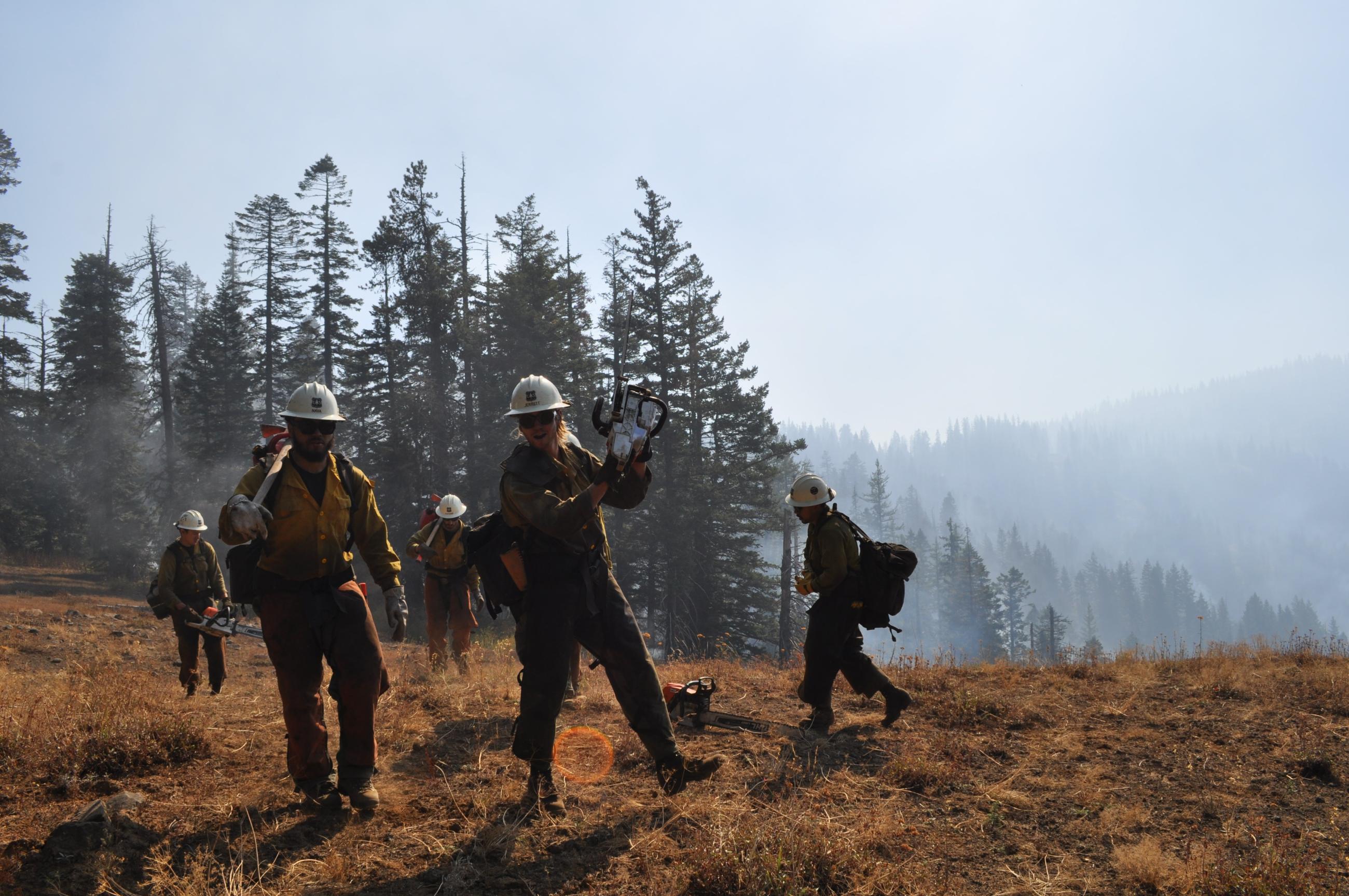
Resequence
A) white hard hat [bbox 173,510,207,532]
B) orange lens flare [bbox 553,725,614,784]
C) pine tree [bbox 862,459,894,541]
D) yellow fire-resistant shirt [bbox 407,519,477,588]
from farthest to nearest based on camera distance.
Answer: pine tree [bbox 862,459,894,541]
yellow fire-resistant shirt [bbox 407,519,477,588]
white hard hat [bbox 173,510,207,532]
orange lens flare [bbox 553,725,614,784]

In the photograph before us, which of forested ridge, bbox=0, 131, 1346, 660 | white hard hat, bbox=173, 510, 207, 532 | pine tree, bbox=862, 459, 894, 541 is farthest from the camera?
pine tree, bbox=862, 459, 894, 541

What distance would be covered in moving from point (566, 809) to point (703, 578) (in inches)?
1034

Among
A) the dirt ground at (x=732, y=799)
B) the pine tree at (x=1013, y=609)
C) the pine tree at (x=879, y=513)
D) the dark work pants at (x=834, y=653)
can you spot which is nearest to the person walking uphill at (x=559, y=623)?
the dirt ground at (x=732, y=799)

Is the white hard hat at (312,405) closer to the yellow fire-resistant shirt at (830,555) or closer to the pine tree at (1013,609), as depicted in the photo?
the yellow fire-resistant shirt at (830,555)

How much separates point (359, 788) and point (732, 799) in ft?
6.77

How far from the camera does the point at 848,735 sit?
6258 millimetres

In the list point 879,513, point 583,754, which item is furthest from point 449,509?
point 879,513

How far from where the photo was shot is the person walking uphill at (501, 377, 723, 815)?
4.43m

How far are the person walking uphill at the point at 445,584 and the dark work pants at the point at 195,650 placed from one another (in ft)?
7.61

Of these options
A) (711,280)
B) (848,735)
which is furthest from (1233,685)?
(711,280)

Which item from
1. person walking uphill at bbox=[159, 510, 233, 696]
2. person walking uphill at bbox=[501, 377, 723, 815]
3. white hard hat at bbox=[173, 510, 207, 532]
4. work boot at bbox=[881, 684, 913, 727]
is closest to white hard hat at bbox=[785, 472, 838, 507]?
work boot at bbox=[881, 684, 913, 727]

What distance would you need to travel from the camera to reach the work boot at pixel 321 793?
4355mm

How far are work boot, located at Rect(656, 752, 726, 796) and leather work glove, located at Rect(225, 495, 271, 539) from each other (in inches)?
97.1

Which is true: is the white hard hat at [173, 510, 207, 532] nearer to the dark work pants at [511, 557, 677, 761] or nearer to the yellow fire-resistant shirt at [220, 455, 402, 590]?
the yellow fire-resistant shirt at [220, 455, 402, 590]
